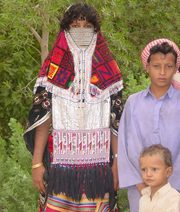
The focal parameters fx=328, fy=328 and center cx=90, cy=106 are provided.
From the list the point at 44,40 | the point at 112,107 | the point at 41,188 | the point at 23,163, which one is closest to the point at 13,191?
the point at 23,163

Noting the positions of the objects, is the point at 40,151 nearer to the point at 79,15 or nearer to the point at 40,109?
the point at 40,109

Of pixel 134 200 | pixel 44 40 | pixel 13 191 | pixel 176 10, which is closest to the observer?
pixel 134 200

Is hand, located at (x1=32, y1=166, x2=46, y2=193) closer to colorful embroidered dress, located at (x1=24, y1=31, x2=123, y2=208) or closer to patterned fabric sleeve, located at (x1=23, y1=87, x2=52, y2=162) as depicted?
colorful embroidered dress, located at (x1=24, y1=31, x2=123, y2=208)

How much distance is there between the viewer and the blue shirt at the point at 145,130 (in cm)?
214

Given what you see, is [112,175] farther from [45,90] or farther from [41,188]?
[45,90]

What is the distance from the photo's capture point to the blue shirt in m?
2.14

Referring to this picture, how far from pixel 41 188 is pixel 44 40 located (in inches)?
97.7

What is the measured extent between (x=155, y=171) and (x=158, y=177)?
0.13 ft

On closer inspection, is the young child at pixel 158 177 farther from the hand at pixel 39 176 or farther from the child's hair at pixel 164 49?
the hand at pixel 39 176

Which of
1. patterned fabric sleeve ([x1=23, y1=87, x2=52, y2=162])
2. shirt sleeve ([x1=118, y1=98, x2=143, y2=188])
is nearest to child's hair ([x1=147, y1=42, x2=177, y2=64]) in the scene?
shirt sleeve ([x1=118, y1=98, x2=143, y2=188])

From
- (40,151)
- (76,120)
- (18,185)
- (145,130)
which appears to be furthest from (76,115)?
(18,185)

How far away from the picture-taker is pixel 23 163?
12.6ft

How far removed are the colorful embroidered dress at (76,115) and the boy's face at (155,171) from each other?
46 cm

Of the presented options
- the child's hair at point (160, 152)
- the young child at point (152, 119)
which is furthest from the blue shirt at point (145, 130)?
the child's hair at point (160, 152)
